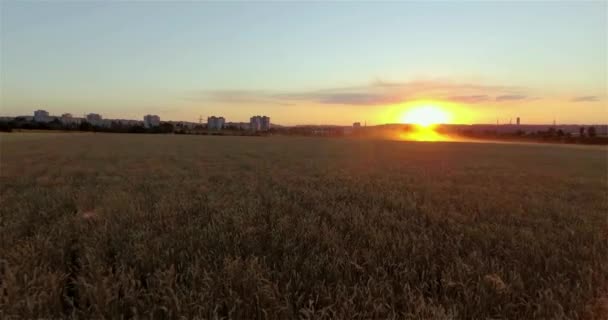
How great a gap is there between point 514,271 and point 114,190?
25.4 feet

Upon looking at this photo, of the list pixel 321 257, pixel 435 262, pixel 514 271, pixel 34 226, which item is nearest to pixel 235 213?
pixel 321 257

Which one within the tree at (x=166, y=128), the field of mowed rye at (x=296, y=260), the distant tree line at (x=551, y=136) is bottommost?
the field of mowed rye at (x=296, y=260)

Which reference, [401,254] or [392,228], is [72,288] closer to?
[401,254]

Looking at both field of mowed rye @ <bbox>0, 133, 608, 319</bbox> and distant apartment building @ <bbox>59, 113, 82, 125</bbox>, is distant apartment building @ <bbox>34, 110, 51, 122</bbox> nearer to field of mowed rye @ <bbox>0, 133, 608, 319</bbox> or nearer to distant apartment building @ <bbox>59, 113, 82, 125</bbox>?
distant apartment building @ <bbox>59, 113, 82, 125</bbox>

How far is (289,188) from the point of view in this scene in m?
8.22

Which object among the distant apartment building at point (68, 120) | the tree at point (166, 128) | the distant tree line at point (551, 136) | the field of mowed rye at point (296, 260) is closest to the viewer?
the field of mowed rye at point (296, 260)

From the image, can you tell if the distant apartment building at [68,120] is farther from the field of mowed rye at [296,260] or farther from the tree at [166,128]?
the field of mowed rye at [296,260]

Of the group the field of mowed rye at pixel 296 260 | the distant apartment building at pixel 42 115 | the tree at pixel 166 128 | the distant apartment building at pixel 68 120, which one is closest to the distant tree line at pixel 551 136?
the field of mowed rye at pixel 296 260

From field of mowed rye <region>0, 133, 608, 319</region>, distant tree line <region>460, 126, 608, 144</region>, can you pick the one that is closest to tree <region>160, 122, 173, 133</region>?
distant tree line <region>460, 126, 608, 144</region>

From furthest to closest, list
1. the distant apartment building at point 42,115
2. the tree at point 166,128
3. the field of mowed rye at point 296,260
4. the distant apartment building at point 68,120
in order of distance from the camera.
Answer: the distant apartment building at point 42,115
the distant apartment building at point 68,120
the tree at point 166,128
the field of mowed rye at point 296,260

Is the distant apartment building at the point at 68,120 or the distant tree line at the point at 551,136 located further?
the distant apartment building at the point at 68,120

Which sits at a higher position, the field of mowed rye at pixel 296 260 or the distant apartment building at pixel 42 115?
the distant apartment building at pixel 42 115

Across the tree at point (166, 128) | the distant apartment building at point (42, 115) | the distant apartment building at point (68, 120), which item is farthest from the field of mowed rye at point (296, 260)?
the distant apartment building at point (42, 115)

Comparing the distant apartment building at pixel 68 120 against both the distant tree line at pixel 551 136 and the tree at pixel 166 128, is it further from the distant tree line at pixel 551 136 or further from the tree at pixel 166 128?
the distant tree line at pixel 551 136
